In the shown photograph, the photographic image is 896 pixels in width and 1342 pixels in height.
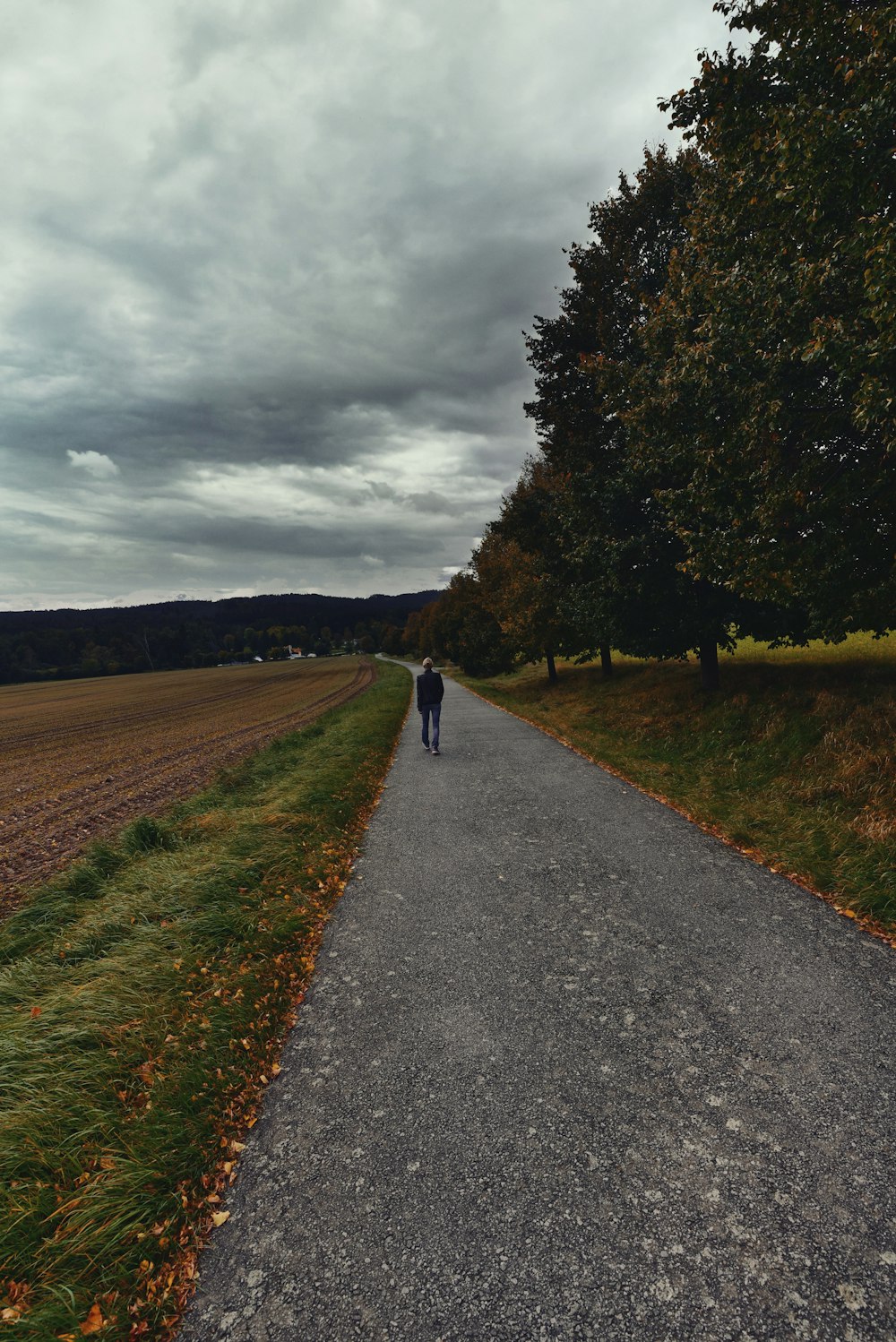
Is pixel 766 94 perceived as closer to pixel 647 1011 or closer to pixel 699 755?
pixel 699 755

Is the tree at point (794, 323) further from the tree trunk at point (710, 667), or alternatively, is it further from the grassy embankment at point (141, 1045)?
the grassy embankment at point (141, 1045)

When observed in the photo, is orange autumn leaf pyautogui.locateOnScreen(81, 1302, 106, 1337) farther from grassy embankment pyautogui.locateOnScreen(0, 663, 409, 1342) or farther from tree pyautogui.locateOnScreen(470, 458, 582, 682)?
tree pyautogui.locateOnScreen(470, 458, 582, 682)

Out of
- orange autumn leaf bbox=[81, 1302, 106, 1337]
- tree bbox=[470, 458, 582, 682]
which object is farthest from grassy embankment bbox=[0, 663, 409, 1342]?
tree bbox=[470, 458, 582, 682]

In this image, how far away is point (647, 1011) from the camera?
4023mm

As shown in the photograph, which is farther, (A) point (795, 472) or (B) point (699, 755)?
(B) point (699, 755)

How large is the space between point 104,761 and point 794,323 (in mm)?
22697

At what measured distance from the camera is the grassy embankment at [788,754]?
6.24m

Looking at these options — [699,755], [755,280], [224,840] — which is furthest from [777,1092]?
[755,280]

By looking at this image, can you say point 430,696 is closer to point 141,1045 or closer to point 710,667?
point 710,667

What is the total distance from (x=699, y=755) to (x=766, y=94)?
1073 centimetres

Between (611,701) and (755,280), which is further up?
(755,280)

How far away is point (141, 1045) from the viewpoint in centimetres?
390

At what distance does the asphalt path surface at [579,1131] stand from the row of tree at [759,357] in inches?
235

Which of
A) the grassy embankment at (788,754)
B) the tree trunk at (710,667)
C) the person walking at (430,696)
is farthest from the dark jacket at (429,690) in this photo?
the tree trunk at (710,667)
